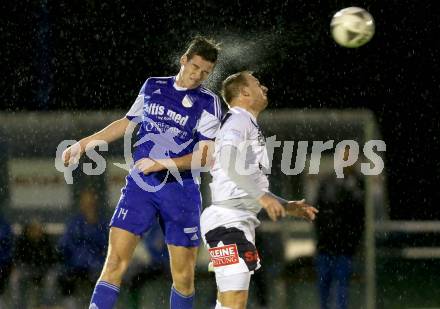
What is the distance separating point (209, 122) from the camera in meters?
5.86

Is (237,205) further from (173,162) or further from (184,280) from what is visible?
(184,280)

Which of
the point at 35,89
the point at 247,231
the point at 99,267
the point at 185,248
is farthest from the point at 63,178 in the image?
the point at 247,231

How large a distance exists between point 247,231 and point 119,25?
961cm

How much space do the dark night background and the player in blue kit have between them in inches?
261

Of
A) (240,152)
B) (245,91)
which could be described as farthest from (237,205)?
(245,91)

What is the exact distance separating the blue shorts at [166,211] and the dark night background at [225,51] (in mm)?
6747

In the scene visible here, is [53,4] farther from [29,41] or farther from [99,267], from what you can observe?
[99,267]

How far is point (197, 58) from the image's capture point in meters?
5.76

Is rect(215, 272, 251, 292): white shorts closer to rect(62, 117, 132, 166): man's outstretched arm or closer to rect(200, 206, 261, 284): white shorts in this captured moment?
rect(200, 206, 261, 284): white shorts

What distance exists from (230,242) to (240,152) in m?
0.51

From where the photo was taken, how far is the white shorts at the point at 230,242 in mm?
5156

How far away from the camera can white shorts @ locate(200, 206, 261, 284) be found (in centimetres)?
516

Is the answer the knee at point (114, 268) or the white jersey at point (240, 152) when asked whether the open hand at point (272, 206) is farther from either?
the knee at point (114, 268)

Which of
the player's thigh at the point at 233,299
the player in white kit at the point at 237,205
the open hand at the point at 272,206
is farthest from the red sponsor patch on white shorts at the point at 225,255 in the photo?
the open hand at the point at 272,206
